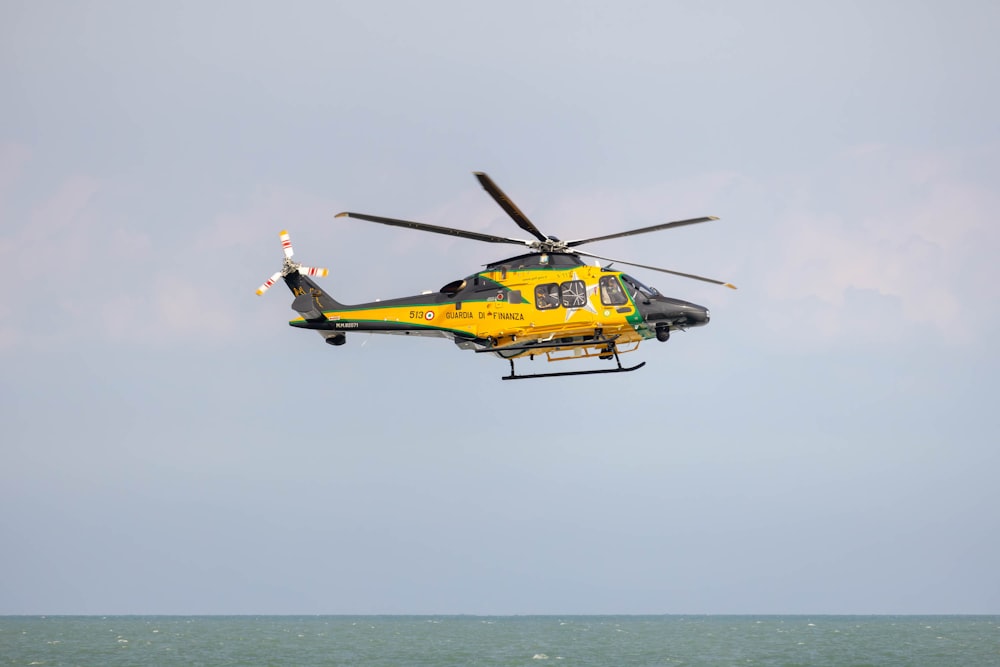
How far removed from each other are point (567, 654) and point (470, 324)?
72591 millimetres

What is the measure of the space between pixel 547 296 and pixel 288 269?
370 inches

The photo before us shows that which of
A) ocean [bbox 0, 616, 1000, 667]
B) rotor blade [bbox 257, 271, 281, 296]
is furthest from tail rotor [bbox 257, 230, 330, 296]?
ocean [bbox 0, 616, 1000, 667]

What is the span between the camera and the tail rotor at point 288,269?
35.7 m

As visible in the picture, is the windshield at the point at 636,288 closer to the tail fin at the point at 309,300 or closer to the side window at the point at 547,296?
the side window at the point at 547,296

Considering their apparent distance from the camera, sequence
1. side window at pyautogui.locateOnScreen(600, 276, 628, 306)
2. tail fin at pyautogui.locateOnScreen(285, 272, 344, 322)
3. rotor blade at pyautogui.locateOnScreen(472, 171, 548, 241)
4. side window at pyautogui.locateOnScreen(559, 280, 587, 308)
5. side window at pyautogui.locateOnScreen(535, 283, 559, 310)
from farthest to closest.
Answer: tail fin at pyautogui.locateOnScreen(285, 272, 344, 322)
side window at pyautogui.locateOnScreen(535, 283, 559, 310)
side window at pyautogui.locateOnScreen(559, 280, 587, 308)
side window at pyautogui.locateOnScreen(600, 276, 628, 306)
rotor blade at pyautogui.locateOnScreen(472, 171, 548, 241)

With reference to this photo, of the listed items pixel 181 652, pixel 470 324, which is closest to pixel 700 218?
pixel 470 324

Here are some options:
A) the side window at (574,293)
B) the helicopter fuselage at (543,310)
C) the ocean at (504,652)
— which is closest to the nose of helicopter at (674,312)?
the helicopter fuselage at (543,310)

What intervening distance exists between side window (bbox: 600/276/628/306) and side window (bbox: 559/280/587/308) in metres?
0.52

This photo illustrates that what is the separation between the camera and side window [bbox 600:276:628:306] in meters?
31.5

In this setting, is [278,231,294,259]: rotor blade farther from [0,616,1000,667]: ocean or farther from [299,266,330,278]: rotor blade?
[0,616,1000,667]: ocean

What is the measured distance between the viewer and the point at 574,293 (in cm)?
3175

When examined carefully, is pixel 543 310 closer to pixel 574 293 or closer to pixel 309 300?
pixel 574 293

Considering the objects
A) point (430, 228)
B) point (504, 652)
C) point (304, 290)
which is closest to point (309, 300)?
point (304, 290)

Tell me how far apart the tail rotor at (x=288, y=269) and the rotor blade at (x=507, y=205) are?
23.4 ft
